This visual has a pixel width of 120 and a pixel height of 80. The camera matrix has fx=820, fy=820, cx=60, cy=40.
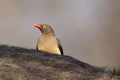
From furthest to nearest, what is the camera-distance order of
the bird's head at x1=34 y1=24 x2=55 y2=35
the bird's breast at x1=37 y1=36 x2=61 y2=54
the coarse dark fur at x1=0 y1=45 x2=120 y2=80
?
the bird's head at x1=34 y1=24 x2=55 y2=35 → the bird's breast at x1=37 y1=36 x2=61 y2=54 → the coarse dark fur at x1=0 y1=45 x2=120 y2=80

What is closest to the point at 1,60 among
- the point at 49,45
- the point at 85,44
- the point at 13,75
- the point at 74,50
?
the point at 13,75

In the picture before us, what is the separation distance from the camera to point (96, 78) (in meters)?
14.0

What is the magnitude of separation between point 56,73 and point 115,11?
27231mm

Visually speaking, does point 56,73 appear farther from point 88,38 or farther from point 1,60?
point 88,38

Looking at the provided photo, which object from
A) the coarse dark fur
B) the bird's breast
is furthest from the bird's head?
the coarse dark fur

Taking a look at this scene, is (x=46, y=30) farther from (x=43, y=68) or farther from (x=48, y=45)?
(x=43, y=68)

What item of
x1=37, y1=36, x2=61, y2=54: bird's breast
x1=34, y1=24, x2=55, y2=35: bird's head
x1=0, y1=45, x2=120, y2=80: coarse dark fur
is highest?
x1=34, y1=24, x2=55, y2=35: bird's head

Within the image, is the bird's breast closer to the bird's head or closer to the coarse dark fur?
the bird's head

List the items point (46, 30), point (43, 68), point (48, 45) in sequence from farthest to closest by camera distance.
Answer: point (46, 30) < point (48, 45) < point (43, 68)

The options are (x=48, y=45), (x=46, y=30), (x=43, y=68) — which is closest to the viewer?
(x=43, y=68)

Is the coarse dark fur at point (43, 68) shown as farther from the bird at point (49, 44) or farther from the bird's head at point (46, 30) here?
the bird's head at point (46, 30)

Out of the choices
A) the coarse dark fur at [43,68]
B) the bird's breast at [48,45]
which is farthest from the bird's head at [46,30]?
the coarse dark fur at [43,68]

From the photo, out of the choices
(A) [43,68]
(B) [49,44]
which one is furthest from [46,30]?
(A) [43,68]

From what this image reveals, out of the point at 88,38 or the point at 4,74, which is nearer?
the point at 4,74
